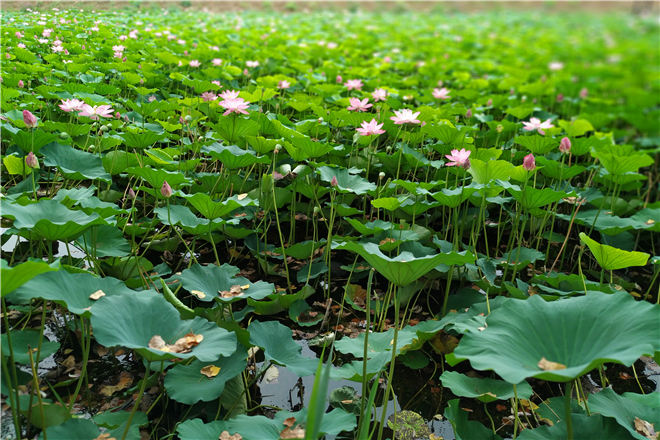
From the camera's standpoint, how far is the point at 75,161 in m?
1.49

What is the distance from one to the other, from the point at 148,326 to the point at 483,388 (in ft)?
2.39

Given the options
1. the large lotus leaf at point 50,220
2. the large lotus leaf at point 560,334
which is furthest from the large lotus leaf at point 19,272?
the large lotus leaf at point 560,334

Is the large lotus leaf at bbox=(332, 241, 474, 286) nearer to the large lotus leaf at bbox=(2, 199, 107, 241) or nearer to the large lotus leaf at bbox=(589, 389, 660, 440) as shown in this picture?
the large lotus leaf at bbox=(589, 389, 660, 440)

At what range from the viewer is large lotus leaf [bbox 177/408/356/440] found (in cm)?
86

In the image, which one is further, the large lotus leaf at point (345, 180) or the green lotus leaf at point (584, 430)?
the large lotus leaf at point (345, 180)

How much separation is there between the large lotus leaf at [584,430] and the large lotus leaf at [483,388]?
0.10 metres

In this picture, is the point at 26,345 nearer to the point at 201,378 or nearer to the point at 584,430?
the point at 201,378

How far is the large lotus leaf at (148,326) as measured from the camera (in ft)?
2.67

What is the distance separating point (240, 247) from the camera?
66.9 inches

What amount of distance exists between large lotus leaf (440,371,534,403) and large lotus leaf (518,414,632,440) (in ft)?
0.34

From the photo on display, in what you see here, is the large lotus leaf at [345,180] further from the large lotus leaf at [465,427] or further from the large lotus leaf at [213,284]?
the large lotus leaf at [465,427]

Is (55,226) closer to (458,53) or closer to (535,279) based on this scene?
(535,279)

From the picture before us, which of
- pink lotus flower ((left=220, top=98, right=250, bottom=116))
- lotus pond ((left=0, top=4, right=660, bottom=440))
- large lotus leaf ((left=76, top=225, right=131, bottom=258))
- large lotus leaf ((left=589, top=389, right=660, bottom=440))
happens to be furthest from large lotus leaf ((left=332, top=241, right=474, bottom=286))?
pink lotus flower ((left=220, top=98, right=250, bottom=116))

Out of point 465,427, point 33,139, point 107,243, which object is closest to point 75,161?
point 33,139
